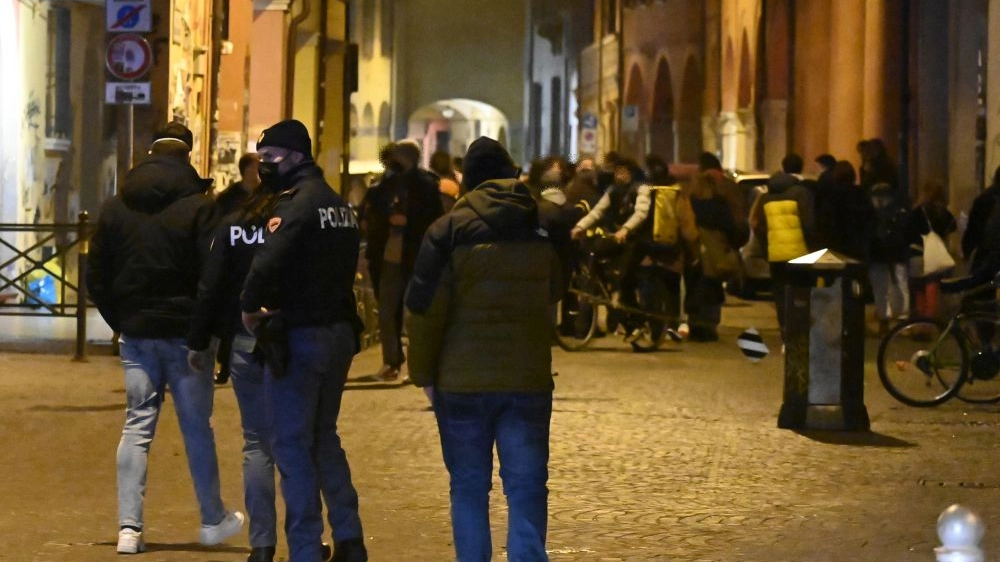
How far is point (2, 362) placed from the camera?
664 inches

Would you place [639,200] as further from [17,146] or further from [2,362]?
[17,146]

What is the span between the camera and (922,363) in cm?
1437

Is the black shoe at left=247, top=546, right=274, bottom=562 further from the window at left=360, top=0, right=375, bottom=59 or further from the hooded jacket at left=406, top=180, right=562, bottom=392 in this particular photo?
the window at left=360, top=0, right=375, bottom=59

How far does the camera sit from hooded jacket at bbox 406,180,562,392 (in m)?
7.21

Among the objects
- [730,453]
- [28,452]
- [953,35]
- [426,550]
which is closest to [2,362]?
[28,452]

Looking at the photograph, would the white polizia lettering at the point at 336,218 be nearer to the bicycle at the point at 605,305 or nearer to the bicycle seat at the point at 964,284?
the bicycle seat at the point at 964,284

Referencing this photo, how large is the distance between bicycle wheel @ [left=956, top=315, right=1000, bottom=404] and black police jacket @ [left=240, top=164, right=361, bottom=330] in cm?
770

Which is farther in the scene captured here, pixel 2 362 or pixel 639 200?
pixel 639 200

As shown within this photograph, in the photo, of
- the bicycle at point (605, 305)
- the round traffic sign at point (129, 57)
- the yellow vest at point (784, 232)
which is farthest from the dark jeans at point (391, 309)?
the yellow vest at point (784, 232)

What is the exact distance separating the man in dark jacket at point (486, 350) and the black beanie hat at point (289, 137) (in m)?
0.84

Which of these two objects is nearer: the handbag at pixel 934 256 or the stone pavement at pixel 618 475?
the stone pavement at pixel 618 475

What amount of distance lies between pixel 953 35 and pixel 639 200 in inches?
390

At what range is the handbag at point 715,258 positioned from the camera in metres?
19.8

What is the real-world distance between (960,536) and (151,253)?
375cm
